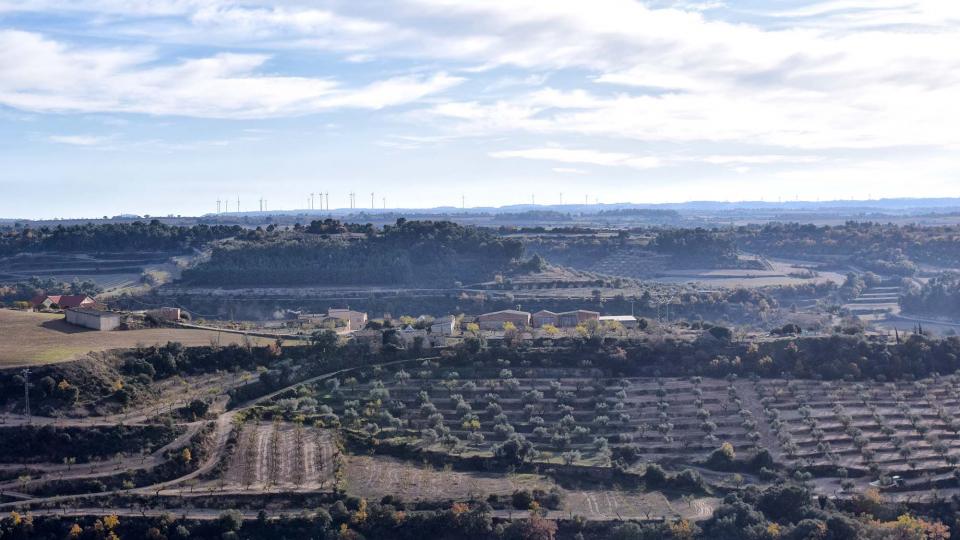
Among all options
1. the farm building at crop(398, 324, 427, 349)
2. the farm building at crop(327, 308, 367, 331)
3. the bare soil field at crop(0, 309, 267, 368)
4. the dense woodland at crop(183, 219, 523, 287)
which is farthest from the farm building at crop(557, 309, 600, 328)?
the dense woodland at crop(183, 219, 523, 287)

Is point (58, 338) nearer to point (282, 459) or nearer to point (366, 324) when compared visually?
point (282, 459)

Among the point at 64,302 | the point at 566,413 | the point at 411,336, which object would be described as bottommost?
the point at 566,413

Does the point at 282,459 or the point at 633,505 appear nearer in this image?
the point at 633,505

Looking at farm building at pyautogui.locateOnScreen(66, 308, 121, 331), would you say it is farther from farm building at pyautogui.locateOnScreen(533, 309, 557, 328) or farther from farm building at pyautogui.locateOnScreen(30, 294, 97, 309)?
farm building at pyautogui.locateOnScreen(533, 309, 557, 328)

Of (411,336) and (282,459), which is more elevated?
(411,336)

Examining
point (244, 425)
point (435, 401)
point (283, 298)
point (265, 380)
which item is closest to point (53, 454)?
point (244, 425)

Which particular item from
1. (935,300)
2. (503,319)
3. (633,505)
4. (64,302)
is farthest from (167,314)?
(935,300)

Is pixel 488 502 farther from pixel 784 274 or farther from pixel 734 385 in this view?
pixel 784 274
